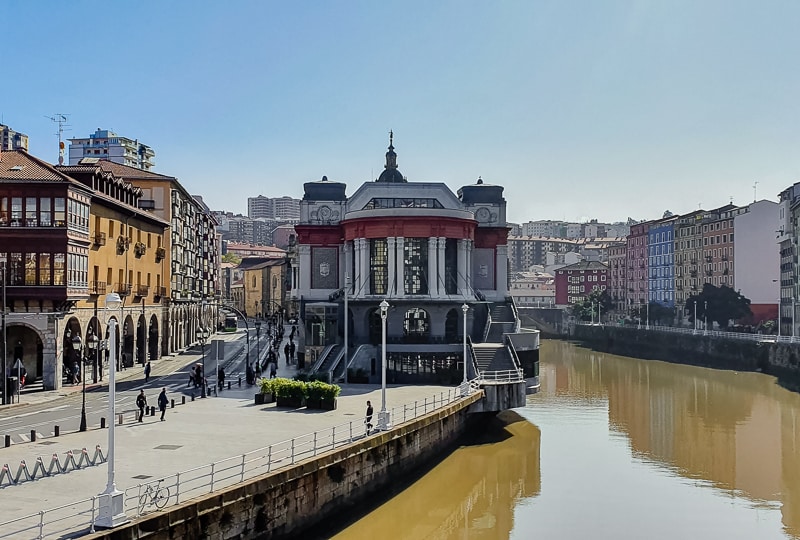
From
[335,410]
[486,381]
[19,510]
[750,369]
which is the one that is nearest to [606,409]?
[486,381]

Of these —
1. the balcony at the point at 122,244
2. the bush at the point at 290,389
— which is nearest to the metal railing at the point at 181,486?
the bush at the point at 290,389

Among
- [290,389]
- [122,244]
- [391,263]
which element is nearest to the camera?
[290,389]

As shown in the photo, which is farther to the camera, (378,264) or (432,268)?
(378,264)

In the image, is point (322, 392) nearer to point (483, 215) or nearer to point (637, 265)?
point (483, 215)

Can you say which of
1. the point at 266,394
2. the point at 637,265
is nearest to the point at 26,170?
the point at 266,394

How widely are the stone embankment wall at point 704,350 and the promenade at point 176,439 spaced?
161 feet

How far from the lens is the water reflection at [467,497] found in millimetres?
31578

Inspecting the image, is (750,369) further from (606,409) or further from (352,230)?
(352,230)

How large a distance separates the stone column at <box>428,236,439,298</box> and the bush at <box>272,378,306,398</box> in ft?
68.6

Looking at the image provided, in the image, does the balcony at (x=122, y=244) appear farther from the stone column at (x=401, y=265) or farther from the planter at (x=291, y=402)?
the planter at (x=291, y=402)

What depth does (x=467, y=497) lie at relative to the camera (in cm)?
3666

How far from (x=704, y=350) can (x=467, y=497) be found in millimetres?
73760

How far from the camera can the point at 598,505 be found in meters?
34.7

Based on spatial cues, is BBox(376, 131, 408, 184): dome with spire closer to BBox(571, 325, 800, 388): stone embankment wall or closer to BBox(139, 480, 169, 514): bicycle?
BBox(571, 325, 800, 388): stone embankment wall
